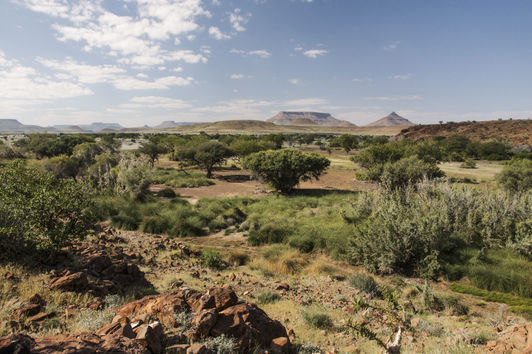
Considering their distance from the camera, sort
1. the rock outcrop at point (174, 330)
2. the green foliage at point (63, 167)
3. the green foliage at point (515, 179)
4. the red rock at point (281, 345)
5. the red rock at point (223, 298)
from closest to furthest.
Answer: the rock outcrop at point (174, 330) → the red rock at point (281, 345) → the red rock at point (223, 298) → the green foliage at point (515, 179) → the green foliage at point (63, 167)

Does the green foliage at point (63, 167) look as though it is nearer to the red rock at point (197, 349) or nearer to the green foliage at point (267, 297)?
the green foliage at point (267, 297)

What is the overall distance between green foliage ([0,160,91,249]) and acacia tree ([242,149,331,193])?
1577 centimetres

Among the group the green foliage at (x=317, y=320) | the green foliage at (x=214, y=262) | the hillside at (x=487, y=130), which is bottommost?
the green foliage at (x=214, y=262)

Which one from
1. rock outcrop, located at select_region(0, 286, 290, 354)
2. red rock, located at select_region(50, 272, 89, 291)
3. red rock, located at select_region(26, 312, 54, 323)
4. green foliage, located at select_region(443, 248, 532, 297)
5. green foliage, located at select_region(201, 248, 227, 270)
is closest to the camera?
rock outcrop, located at select_region(0, 286, 290, 354)

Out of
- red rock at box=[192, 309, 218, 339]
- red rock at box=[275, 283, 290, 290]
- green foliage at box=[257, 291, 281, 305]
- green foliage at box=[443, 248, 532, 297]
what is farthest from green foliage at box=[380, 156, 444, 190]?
red rock at box=[192, 309, 218, 339]

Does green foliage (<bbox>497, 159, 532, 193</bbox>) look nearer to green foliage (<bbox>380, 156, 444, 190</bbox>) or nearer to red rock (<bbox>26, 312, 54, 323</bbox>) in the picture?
green foliage (<bbox>380, 156, 444, 190</bbox>)

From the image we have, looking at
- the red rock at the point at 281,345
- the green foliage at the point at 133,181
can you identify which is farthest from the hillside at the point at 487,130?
the red rock at the point at 281,345

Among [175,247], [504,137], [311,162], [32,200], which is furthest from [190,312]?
[504,137]

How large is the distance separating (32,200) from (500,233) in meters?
16.6

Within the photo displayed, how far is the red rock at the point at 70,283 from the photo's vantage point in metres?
5.93

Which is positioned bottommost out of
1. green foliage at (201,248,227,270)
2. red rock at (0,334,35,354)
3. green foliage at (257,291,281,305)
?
green foliage at (201,248,227,270)

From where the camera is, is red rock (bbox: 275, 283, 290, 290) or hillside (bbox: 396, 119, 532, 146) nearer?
red rock (bbox: 275, 283, 290, 290)

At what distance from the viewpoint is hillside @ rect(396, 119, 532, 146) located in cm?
7169

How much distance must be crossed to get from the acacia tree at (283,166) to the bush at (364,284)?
14.4 meters
